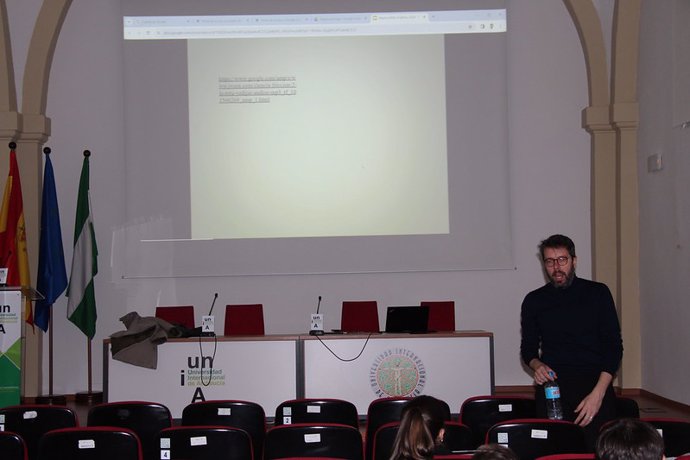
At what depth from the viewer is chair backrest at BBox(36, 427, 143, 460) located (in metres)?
3.31

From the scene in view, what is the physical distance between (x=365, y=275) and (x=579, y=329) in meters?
4.60

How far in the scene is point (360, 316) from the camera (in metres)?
7.44

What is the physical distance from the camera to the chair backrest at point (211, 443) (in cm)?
341

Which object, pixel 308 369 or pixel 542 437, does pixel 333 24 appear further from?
pixel 542 437

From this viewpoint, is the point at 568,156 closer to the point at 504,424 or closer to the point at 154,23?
the point at 154,23

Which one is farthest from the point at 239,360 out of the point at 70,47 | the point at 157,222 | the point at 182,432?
the point at 70,47

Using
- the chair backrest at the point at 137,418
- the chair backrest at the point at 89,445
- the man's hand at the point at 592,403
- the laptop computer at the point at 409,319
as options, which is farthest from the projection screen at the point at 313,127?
the chair backrest at the point at 89,445

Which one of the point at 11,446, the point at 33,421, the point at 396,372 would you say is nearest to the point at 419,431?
the point at 11,446

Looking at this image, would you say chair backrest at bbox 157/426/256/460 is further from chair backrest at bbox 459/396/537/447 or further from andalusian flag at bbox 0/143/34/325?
andalusian flag at bbox 0/143/34/325

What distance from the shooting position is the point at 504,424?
3.31 meters

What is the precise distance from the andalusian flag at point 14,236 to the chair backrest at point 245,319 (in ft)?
5.84

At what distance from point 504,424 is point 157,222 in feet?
18.1

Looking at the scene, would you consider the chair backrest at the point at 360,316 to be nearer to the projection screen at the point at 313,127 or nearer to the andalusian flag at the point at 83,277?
the projection screen at the point at 313,127

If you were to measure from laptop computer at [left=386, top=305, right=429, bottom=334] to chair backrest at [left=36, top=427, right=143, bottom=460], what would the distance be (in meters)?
3.36
